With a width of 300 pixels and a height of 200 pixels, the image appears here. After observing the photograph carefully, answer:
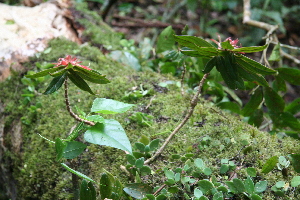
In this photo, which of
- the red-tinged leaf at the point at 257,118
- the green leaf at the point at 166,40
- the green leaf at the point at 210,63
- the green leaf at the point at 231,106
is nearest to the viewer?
the green leaf at the point at 210,63

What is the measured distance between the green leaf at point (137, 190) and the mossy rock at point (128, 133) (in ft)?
0.27

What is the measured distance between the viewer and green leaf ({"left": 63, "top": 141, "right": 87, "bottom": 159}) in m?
1.12

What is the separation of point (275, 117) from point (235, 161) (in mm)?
621

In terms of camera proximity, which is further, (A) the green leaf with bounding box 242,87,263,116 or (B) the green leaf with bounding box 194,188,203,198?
(A) the green leaf with bounding box 242,87,263,116

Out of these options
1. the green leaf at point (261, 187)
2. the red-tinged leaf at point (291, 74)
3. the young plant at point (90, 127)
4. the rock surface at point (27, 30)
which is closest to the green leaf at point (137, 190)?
the young plant at point (90, 127)

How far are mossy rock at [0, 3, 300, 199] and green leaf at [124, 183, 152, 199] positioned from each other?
3.3 inches

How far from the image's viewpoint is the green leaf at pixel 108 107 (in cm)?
108

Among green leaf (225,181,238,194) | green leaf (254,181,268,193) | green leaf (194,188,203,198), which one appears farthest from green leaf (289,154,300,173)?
green leaf (194,188,203,198)

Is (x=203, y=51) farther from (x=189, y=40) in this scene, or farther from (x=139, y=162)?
(x=139, y=162)

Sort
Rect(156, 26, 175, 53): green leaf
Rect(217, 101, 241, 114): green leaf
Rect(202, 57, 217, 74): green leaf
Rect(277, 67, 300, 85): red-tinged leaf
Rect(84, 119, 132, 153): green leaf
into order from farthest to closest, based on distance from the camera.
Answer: Rect(156, 26, 175, 53): green leaf, Rect(217, 101, 241, 114): green leaf, Rect(277, 67, 300, 85): red-tinged leaf, Rect(202, 57, 217, 74): green leaf, Rect(84, 119, 132, 153): green leaf

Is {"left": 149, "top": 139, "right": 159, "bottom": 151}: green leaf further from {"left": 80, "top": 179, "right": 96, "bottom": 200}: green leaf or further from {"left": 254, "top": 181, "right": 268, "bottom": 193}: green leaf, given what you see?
{"left": 254, "top": 181, "right": 268, "bottom": 193}: green leaf

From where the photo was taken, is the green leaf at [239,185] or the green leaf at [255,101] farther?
the green leaf at [255,101]

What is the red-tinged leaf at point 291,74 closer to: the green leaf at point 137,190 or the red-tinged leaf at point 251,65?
the red-tinged leaf at point 251,65

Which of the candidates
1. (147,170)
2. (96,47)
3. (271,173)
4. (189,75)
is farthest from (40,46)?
(271,173)
